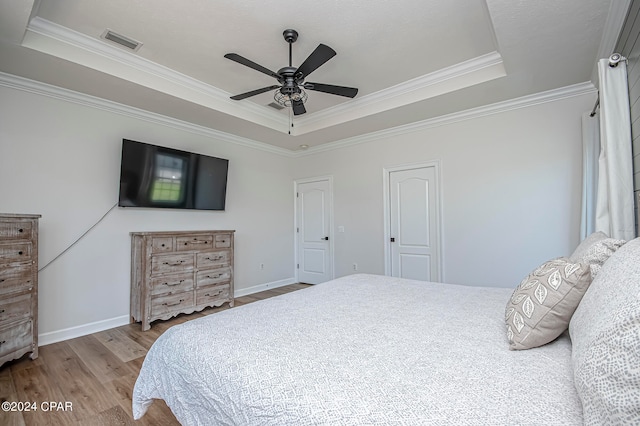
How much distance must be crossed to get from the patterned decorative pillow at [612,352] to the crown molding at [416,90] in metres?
2.67

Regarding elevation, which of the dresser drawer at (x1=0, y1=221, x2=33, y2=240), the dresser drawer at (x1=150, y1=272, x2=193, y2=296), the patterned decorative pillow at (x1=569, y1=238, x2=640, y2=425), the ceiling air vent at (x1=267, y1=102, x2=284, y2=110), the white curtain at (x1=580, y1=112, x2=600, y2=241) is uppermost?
the ceiling air vent at (x1=267, y1=102, x2=284, y2=110)

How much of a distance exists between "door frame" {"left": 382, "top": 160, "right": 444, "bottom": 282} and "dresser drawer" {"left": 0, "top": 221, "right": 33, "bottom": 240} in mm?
3932

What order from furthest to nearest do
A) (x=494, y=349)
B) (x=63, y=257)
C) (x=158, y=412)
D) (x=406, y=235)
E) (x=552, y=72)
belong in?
(x=406, y=235) < (x=63, y=257) < (x=552, y=72) < (x=158, y=412) < (x=494, y=349)

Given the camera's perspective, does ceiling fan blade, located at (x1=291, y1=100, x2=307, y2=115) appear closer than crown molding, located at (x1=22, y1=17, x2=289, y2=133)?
No

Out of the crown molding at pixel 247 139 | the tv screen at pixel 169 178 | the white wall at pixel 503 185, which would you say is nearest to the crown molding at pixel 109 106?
the crown molding at pixel 247 139

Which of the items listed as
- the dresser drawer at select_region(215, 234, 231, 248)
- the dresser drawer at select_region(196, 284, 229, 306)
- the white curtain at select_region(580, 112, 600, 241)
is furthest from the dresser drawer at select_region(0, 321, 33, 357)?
the white curtain at select_region(580, 112, 600, 241)

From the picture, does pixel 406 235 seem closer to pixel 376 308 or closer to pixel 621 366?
pixel 376 308

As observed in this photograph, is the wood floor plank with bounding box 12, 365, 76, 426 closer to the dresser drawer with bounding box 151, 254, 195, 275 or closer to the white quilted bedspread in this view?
the white quilted bedspread

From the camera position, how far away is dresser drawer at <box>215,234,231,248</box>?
399cm

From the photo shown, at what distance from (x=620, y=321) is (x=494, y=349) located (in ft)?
1.77

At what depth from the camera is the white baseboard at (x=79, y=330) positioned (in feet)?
9.54

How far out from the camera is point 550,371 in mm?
933

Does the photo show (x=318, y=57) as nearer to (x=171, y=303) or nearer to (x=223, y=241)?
(x=223, y=241)

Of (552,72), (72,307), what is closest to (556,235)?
(552,72)
